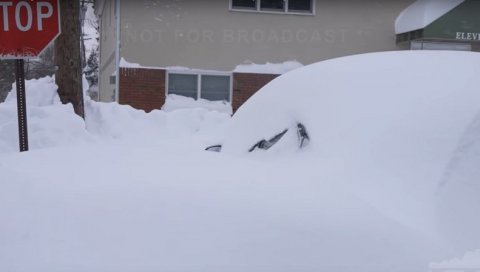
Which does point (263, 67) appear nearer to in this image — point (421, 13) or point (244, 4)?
point (244, 4)

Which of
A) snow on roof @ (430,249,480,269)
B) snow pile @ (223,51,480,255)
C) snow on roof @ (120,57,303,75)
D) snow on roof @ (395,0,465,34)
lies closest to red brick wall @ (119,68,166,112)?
snow on roof @ (120,57,303,75)

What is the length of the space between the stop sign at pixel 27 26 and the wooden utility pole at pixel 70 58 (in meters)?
2.30

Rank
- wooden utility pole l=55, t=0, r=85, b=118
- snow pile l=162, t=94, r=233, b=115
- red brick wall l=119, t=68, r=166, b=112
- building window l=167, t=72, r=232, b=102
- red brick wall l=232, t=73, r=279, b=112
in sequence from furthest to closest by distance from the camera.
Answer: red brick wall l=232, t=73, r=279, b=112, building window l=167, t=72, r=232, b=102, snow pile l=162, t=94, r=233, b=115, red brick wall l=119, t=68, r=166, b=112, wooden utility pole l=55, t=0, r=85, b=118

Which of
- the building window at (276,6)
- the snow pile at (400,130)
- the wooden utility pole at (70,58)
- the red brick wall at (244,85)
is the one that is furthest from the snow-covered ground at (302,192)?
the building window at (276,6)

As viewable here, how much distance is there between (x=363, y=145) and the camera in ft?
9.34

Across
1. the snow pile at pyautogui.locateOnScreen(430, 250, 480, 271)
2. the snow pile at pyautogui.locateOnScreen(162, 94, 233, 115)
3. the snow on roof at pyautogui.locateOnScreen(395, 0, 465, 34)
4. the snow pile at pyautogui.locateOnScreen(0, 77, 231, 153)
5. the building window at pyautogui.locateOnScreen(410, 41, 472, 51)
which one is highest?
the snow on roof at pyautogui.locateOnScreen(395, 0, 465, 34)

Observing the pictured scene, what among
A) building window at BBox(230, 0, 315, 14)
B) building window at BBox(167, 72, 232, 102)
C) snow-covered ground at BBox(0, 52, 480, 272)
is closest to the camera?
snow-covered ground at BBox(0, 52, 480, 272)

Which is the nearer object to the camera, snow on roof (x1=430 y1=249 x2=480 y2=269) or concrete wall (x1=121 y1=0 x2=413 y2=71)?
snow on roof (x1=430 y1=249 x2=480 y2=269)

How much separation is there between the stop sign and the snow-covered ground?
5.63 ft

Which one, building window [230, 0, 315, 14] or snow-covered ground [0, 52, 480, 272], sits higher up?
building window [230, 0, 315, 14]

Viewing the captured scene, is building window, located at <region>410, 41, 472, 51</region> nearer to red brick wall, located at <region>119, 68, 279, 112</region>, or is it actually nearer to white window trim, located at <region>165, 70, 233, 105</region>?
white window trim, located at <region>165, 70, 233, 105</region>

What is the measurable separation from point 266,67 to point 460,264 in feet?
39.4

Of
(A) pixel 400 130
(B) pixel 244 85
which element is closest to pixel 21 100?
(A) pixel 400 130

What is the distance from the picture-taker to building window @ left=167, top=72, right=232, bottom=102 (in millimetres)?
13664
